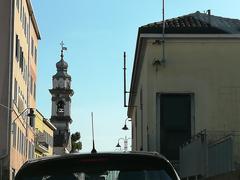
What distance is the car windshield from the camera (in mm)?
6559

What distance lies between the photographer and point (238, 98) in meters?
34.6

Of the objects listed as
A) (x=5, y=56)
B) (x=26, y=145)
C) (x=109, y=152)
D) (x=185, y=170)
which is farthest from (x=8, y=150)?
(x=109, y=152)

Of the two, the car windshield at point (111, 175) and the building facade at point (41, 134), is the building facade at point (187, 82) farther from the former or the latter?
the building facade at point (41, 134)

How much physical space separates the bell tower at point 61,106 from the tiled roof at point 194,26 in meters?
107

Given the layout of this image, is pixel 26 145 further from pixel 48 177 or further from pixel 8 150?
pixel 48 177

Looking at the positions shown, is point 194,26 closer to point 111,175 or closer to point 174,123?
point 174,123

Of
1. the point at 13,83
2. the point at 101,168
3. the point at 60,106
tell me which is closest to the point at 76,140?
the point at 60,106

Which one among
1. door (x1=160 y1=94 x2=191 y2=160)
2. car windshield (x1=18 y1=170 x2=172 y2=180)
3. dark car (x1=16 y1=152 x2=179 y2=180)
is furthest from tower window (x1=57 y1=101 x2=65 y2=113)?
car windshield (x1=18 y1=170 x2=172 y2=180)

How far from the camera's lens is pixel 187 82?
34.9 metres

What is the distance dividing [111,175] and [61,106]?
459 feet

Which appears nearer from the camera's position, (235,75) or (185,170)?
(185,170)

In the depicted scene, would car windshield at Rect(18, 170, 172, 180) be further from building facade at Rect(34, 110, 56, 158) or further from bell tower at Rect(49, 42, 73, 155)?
bell tower at Rect(49, 42, 73, 155)

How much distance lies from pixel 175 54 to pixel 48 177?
2909cm

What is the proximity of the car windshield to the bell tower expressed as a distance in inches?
5376
